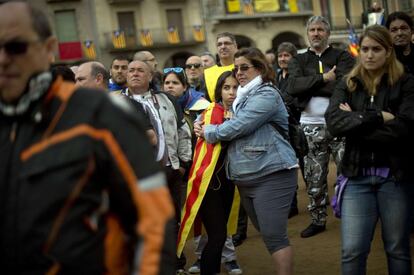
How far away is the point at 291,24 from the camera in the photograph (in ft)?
120

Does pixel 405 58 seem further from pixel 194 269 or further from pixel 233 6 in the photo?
pixel 233 6

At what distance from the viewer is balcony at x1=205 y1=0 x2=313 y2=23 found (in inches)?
1368

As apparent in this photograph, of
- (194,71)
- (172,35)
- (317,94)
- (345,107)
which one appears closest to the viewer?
(345,107)

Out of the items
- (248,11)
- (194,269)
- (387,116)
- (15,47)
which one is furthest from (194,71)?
(248,11)

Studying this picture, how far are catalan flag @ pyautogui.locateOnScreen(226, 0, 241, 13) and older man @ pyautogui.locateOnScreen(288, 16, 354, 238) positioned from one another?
29778mm

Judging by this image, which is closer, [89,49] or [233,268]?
[233,268]

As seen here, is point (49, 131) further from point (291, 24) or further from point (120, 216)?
point (291, 24)

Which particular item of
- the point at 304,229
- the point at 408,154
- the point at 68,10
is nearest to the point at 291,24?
the point at 68,10

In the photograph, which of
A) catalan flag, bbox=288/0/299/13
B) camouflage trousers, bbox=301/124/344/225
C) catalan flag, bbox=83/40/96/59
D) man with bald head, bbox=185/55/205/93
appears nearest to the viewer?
camouflage trousers, bbox=301/124/344/225

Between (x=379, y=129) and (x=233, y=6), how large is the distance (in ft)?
107

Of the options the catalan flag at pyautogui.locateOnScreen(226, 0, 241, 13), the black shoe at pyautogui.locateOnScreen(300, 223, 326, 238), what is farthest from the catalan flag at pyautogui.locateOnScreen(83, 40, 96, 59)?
the black shoe at pyautogui.locateOnScreen(300, 223, 326, 238)

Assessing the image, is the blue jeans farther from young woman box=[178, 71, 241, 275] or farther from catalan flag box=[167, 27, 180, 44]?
catalan flag box=[167, 27, 180, 44]

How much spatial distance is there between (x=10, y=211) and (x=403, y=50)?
14.2 ft

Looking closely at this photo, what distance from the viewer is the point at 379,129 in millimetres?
3533
